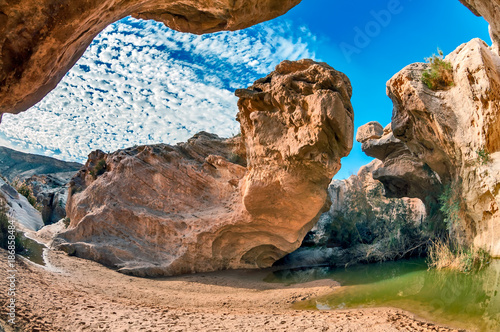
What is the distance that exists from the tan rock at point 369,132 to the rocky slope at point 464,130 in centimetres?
479

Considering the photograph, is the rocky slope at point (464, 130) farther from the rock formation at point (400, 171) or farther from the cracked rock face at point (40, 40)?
the cracked rock face at point (40, 40)

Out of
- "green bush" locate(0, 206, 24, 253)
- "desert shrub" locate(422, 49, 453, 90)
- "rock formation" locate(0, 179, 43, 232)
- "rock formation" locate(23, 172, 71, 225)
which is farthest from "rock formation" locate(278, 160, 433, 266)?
"rock formation" locate(23, 172, 71, 225)

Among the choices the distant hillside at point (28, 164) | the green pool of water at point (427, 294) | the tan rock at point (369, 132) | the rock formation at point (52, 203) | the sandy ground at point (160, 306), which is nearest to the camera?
the sandy ground at point (160, 306)

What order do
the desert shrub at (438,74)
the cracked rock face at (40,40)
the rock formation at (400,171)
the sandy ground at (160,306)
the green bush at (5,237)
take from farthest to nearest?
the rock formation at (400,171) → the desert shrub at (438,74) → the green bush at (5,237) → the sandy ground at (160,306) → the cracked rock face at (40,40)

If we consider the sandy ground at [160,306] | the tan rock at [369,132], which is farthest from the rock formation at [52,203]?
the tan rock at [369,132]

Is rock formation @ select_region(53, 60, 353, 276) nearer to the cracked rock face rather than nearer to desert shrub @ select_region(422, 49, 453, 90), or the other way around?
desert shrub @ select_region(422, 49, 453, 90)

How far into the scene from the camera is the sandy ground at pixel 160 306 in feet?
16.8

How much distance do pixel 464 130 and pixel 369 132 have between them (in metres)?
8.06

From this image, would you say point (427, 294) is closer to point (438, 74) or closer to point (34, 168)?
point (438, 74)

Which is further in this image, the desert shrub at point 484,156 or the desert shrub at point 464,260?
the desert shrub at point 484,156

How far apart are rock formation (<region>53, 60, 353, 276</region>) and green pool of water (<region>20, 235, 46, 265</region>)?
633 millimetres

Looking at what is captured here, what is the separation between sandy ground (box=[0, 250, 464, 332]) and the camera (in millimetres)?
5105

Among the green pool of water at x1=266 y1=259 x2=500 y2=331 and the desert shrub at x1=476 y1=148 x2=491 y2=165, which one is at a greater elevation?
the desert shrub at x1=476 y1=148 x2=491 y2=165

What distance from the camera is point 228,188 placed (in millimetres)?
11867
